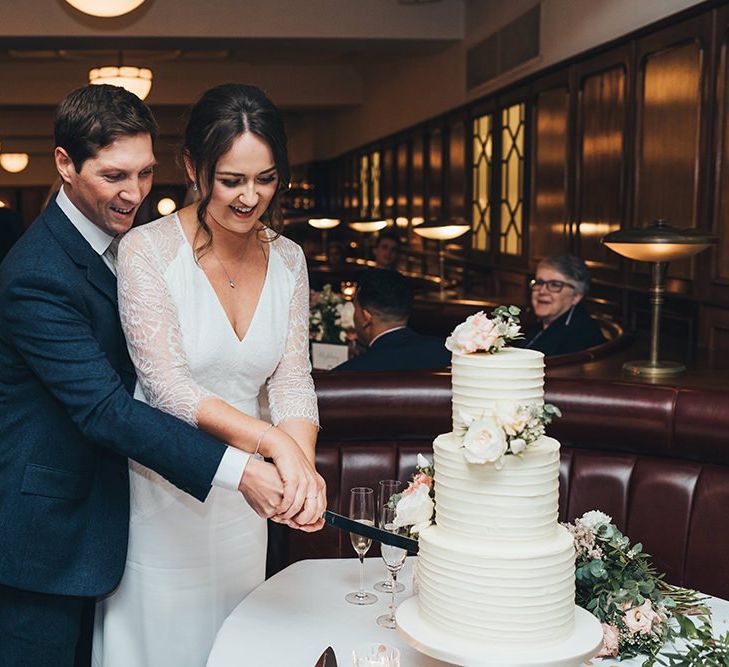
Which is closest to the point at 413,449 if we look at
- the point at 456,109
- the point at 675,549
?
the point at 675,549

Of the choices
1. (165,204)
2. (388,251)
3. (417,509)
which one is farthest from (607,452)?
(165,204)

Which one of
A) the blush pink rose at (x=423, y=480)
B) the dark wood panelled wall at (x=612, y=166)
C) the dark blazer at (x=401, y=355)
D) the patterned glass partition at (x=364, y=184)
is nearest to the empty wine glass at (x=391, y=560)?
the blush pink rose at (x=423, y=480)

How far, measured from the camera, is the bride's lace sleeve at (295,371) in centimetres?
214

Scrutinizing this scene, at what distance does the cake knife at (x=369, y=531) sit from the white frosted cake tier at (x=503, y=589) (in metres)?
0.29

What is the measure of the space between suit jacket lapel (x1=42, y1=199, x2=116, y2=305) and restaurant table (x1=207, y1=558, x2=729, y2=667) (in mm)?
694

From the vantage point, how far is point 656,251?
3.51 m

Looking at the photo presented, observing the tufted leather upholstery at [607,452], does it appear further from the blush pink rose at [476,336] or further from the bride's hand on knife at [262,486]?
the blush pink rose at [476,336]

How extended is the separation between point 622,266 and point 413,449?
2844mm

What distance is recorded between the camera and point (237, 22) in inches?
317

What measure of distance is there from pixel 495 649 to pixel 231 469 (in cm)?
61

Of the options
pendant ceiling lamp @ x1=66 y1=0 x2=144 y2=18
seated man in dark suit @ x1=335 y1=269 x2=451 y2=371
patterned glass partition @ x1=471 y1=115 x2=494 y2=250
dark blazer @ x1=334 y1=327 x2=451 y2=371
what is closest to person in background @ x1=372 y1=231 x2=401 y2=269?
patterned glass partition @ x1=471 y1=115 x2=494 y2=250

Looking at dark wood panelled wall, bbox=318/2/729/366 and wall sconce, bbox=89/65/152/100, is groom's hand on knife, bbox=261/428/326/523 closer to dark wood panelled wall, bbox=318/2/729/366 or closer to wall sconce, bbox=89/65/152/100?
dark wood panelled wall, bbox=318/2/729/366

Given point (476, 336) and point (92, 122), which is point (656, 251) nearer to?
point (476, 336)

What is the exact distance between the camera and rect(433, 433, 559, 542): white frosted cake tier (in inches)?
60.5
